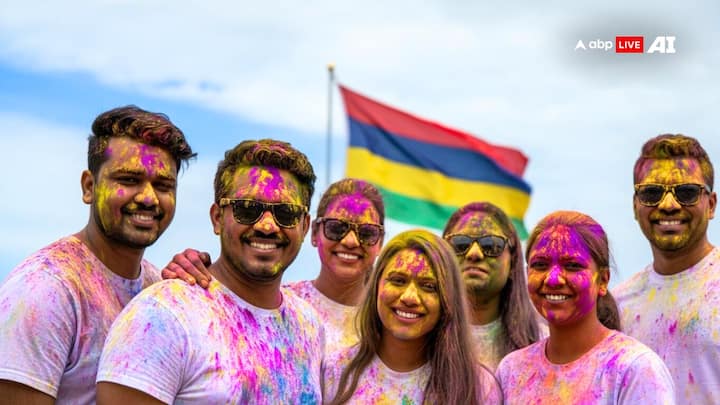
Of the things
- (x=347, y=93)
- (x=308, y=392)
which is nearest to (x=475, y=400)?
(x=308, y=392)

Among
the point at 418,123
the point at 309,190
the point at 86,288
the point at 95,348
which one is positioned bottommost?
the point at 95,348

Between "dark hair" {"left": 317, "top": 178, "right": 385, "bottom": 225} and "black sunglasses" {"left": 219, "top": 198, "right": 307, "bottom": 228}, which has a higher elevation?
"dark hair" {"left": 317, "top": 178, "right": 385, "bottom": 225}

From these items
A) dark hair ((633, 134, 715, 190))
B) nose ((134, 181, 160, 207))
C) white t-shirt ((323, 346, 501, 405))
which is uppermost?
dark hair ((633, 134, 715, 190))

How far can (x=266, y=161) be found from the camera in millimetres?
5531

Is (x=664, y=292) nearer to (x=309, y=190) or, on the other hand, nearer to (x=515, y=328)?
(x=515, y=328)

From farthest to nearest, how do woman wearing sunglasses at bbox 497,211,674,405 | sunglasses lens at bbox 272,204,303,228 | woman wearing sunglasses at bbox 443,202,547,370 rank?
woman wearing sunglasses at bbox 443,202,547,370 → sunglasses lens at bbox 272,204,303,228 → woman wearing sunglasses at bbox 497,211,674,405

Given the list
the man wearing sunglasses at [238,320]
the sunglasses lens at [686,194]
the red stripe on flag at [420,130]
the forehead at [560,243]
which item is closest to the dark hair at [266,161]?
the man wearing sunglasses at [238,320]

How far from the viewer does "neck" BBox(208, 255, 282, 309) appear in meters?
5.32

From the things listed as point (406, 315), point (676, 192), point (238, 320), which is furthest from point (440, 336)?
point (676, 192)

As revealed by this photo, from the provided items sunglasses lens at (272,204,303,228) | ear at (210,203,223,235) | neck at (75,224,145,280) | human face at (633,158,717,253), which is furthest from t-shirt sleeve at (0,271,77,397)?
human face at (633,158,717,253)

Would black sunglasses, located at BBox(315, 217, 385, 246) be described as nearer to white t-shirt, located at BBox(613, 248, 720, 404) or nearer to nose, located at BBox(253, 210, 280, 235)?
white t-shirt, located at BBox(613, 248, 720, 404)

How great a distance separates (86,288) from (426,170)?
12.9 metres

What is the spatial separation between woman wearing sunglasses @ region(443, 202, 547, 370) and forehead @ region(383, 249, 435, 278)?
174 cm

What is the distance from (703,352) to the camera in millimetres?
6797
